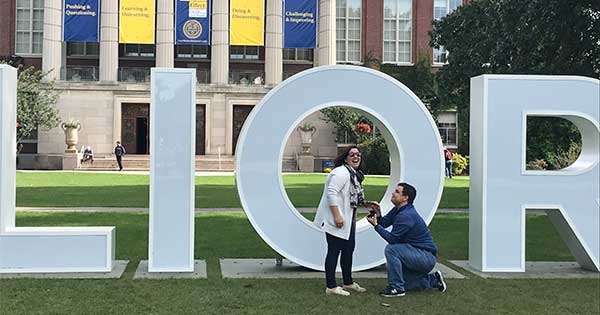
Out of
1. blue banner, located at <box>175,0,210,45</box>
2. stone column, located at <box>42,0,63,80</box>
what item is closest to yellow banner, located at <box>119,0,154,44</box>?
blue banner, located at <box>175,0,210,45</box>

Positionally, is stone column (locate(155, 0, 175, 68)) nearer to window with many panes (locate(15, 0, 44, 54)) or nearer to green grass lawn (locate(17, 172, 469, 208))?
window with many panes (locate(15, 0, 44, 54))

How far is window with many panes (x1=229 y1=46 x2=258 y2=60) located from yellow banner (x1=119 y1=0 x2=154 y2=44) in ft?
25.1

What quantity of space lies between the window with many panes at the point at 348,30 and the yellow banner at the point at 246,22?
27.7 feet

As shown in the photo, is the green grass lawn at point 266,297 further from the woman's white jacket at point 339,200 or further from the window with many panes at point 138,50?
the window with many panes at point 138,50

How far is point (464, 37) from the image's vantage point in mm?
24578

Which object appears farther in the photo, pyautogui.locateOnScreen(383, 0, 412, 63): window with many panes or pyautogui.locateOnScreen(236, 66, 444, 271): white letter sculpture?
pyautogui.locateOnScreen(383, 0, 412, 63): window with many panes

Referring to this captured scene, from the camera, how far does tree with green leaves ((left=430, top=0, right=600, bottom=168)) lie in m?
15.5

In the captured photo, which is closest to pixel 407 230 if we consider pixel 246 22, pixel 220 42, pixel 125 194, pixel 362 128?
pixel 125 194

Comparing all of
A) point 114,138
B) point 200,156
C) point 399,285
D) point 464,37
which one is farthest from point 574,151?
point 399,285

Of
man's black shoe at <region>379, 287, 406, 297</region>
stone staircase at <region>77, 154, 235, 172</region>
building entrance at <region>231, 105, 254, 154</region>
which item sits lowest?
man's black shoe at <region>379, 287, 406, 297</region>

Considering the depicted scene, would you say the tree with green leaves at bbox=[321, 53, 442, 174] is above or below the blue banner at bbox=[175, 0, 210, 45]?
below

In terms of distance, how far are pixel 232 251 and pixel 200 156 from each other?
33305 mm

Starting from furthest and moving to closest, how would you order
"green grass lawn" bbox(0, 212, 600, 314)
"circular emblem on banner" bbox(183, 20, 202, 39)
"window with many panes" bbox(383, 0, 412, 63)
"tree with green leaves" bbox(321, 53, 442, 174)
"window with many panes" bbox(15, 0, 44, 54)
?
"window with many panes" bbox(383, 0, 412, 63) → "window with many panes" bbox(15, 0, 44, 54) → "circular emblem on banner" bbox(183, 20, 202, 39) → "tree with green leaves" bbox(321, 53, 442, 174) → "green grass lawn" bbox(0, 212, 600, 314)

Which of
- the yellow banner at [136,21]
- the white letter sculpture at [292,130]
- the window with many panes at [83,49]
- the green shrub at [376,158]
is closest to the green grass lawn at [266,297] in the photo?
the white letter sculpture at [292,130]
